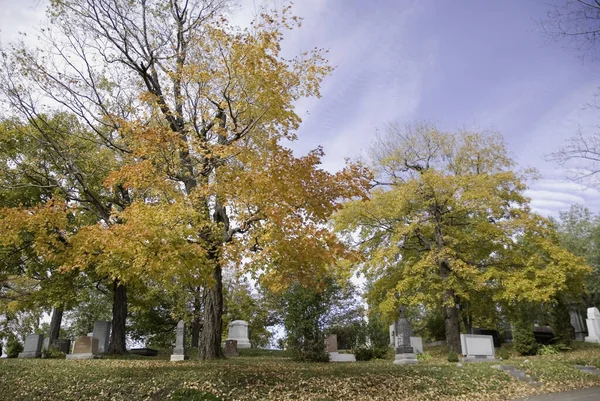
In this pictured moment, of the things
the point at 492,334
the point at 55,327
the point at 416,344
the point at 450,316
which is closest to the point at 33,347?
the point at 55,327

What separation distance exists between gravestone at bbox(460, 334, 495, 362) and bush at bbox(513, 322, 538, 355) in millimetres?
2524

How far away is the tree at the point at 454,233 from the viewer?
18.3m

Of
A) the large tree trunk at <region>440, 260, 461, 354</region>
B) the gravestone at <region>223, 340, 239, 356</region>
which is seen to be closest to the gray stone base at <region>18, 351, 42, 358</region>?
the gravestone at <region>223, 340, 239, 356</region>

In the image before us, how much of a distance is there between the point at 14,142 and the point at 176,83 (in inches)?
340

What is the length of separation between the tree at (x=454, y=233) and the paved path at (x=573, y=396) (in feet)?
24.4

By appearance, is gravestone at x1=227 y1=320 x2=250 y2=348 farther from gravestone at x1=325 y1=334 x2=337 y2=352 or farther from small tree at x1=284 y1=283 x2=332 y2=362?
gravestone at x1=325 y1=334 x2=337 y2=352

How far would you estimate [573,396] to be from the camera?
924 cm

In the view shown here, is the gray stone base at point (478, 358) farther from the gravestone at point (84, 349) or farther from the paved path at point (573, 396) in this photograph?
the gravestone at point (84, 349)

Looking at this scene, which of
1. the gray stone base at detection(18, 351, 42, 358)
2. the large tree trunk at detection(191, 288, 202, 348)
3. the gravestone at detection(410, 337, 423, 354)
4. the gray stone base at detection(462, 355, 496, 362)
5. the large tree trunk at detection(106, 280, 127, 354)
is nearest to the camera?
the gray stone base at detection(18, 351, 42, 358)

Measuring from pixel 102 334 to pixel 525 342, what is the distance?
19.6 m

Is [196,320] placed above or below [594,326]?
above

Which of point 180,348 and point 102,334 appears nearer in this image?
point 180,348

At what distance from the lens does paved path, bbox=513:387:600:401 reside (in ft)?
29.2

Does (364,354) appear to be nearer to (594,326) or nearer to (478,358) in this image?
(478,358)
